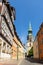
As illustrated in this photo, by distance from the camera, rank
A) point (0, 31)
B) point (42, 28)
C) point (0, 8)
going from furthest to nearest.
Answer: point (42, 28) < point (0, 8) < point (0, 31)

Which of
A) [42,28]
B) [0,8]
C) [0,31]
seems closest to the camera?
[0,31]

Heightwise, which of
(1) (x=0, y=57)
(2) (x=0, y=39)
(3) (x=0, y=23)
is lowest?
(1) (x=0, y=57)

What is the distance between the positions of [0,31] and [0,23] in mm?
1887

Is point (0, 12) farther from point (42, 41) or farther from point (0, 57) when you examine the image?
point (42, 41)

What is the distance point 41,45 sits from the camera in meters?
76.6

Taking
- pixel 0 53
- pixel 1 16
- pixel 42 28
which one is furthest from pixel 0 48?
pixel 42 28

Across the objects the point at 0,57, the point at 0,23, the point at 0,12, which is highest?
the point at 0,12

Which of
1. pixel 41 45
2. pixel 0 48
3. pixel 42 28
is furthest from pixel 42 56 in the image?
pixel 0 48

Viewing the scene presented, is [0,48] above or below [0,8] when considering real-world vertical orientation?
below

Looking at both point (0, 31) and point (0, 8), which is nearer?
point (0, 31)

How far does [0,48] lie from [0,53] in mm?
1293

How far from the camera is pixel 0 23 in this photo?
4500 cm

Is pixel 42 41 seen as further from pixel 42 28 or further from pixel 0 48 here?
pixel 0 48

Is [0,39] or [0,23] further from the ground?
[0,23]
